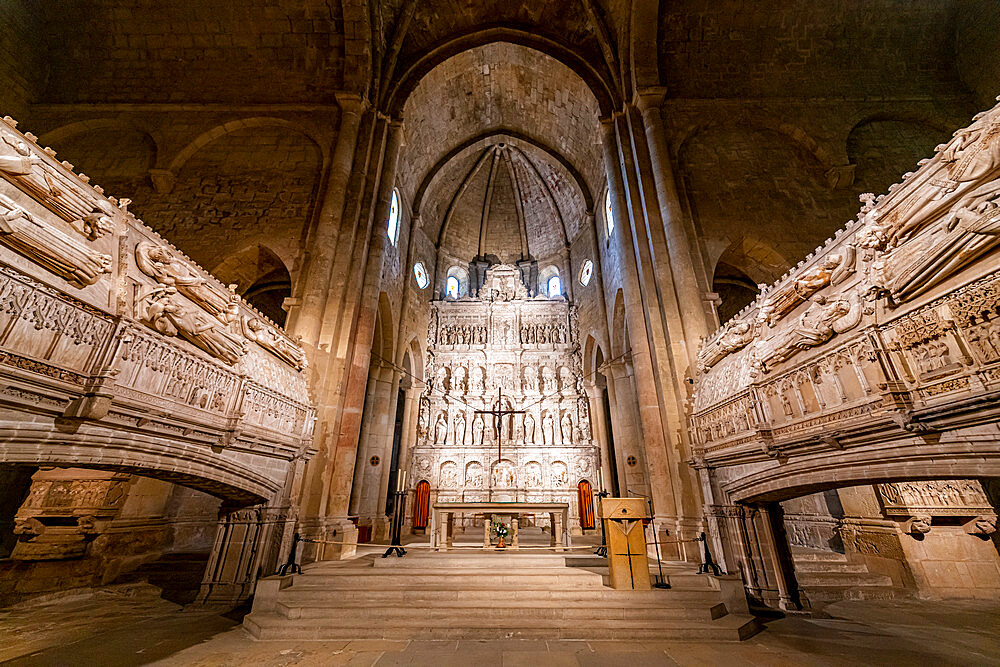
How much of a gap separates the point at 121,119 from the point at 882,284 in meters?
19.7

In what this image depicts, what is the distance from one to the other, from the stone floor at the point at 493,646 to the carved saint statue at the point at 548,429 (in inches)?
435

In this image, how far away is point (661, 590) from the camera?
5.70 meters

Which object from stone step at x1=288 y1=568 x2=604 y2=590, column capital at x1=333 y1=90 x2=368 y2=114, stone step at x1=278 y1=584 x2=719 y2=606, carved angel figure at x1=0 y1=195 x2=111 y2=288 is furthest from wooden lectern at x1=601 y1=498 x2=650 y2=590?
column capital at x1=333 y1=90 x2=368 y2=114

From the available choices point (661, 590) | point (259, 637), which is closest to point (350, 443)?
point (259, 637)

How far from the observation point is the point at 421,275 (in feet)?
62.7

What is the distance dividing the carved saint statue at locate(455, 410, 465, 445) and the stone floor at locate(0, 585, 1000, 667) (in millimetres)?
10959

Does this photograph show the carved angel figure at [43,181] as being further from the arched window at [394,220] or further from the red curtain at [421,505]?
the arched window at [394,220]

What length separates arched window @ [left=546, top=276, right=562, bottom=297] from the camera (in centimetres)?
2092

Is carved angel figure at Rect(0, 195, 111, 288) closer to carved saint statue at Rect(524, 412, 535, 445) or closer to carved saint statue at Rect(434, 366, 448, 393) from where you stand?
carved saint statue at Rect(434, 366, 448, 393)

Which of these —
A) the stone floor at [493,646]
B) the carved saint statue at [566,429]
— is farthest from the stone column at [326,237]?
the carved saint statue at [566,429]

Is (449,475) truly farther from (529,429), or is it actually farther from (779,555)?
(779,555)

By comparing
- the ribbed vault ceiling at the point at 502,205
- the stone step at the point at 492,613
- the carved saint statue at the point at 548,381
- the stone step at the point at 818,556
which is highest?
the ribbed vault ceiling at the point at 502,205

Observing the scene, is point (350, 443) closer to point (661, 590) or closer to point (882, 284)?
point (661, 590)

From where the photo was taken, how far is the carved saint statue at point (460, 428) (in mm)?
17000
